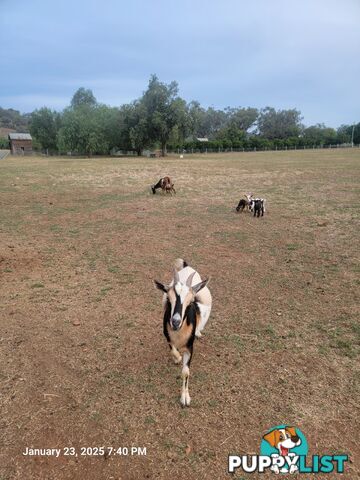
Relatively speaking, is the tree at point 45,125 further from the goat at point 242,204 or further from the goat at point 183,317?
the goat at point 183,317

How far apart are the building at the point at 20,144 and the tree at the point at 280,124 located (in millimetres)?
78632

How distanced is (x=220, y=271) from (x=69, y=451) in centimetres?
588

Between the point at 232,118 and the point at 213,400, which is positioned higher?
the point at 232,118

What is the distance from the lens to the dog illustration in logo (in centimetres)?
390

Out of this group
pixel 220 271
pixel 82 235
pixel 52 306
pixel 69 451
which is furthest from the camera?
pixel 82 235

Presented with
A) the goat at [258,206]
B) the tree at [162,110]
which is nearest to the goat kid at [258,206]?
the goat at [258,206]

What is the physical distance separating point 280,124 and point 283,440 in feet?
438

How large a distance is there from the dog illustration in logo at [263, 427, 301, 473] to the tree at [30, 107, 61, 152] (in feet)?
283

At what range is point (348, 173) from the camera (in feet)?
91.3

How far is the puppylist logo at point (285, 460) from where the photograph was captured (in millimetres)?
3734

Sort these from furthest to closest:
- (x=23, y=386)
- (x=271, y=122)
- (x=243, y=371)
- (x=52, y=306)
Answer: (x=271, y=122) < (x=52, y=306) < (x=243, y=371) < (x=23, y=386)

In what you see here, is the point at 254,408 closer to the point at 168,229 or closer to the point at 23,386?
the point at 23,386

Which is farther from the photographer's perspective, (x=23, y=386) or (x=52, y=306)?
(x=52, y=306)

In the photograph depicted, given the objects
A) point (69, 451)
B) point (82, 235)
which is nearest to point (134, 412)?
point (69, 451)
